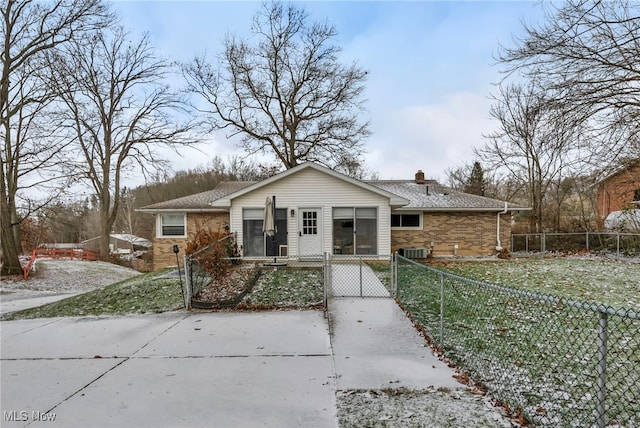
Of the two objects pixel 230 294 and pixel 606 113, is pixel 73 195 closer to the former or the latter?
pixel 230 294

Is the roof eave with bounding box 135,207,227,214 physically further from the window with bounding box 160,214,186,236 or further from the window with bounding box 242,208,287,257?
the window with bounding box 242,208,287,257

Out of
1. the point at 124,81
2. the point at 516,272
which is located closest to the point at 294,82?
the point at 124,81

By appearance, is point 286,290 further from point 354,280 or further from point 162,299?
point 162,299

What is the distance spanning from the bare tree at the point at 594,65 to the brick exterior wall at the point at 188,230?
12.9 m

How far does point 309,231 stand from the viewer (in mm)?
13820

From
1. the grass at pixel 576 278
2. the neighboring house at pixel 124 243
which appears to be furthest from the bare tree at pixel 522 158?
the neighboring house at pixel 124 243

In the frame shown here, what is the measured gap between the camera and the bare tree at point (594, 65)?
5465 millimetres

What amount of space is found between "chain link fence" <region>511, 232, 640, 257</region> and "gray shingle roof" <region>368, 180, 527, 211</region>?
4072mm

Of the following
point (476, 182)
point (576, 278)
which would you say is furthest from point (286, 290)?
point (476, 182)

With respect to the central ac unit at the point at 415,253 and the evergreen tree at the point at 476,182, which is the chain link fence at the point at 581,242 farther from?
the evergreen tree at the point at 476,182

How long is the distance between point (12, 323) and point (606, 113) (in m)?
11.4

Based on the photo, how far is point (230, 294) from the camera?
8.16 meters

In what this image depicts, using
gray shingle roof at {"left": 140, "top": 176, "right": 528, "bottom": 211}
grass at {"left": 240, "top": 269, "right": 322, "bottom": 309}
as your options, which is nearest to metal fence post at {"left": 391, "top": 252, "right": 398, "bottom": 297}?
grass at {"left": 240, "top": 269, "right": 322, "bottom": 309}

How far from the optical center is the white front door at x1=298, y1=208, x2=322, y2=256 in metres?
13.8
